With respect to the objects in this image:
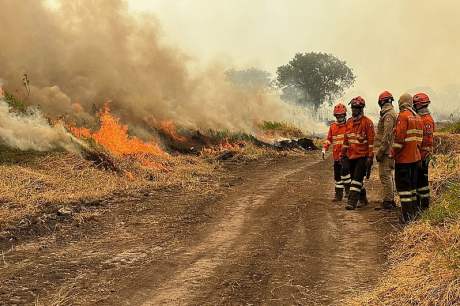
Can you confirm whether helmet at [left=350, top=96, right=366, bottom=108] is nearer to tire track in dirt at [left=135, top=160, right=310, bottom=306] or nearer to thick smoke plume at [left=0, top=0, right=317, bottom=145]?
tire track in dirt at [left=135, top=160, right=310, bottom=306]

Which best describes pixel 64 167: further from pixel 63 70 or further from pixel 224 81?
pixel 224 81

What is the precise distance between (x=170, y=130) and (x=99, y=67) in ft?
13.3

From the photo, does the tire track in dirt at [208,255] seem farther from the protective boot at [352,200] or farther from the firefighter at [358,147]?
the firefighter at [358,147]

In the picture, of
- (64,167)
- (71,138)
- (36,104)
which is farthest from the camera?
(36,104)

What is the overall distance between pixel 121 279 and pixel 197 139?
50.4 ft

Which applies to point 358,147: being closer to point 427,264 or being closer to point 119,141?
point 427,264

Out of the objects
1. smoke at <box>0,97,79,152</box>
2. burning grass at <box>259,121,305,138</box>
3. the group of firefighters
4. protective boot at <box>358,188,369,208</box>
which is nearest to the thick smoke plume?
smoke at <box>0,97,79,152</box>

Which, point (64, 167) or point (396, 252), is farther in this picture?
point (64, 167)

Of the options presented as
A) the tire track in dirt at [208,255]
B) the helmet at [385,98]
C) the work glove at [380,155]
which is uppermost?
the helmet at [385,98]

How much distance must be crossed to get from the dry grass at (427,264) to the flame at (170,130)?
1337 cm

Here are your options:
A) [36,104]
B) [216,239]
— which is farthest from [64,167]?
[216,239]

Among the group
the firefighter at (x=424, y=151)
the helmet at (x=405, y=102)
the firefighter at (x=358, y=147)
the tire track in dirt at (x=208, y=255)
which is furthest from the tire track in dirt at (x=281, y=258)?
the helmet at (x=405, y=102)

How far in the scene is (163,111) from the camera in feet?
70.1

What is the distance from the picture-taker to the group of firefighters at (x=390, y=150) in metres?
7.84
